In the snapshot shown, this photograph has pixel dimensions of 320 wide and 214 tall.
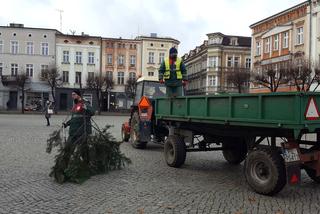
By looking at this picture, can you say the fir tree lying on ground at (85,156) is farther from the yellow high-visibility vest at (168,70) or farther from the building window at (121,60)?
the building window at (121,60)

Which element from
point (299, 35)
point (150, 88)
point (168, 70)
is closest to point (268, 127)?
point (168, 70)

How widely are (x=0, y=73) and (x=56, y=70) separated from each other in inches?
Result: 401

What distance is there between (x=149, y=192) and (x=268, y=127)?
7.52 ft

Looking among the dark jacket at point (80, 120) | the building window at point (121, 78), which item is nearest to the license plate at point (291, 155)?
the dark jacket at point (80, 120)

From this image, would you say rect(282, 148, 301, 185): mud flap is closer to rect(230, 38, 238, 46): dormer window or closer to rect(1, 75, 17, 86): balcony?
rect(1, 75, 17, 86): balcony

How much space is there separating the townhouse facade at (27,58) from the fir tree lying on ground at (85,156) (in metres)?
49.2

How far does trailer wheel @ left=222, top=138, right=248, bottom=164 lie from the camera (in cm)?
906

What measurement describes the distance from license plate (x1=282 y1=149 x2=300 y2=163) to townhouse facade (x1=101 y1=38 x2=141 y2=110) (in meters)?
52.4

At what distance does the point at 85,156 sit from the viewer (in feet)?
26.3

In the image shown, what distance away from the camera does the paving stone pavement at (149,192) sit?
5.65 m

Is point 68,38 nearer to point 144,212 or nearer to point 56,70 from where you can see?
point 56,70

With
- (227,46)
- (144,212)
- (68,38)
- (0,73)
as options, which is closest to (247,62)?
(227,46)

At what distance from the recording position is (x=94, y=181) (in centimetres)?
748

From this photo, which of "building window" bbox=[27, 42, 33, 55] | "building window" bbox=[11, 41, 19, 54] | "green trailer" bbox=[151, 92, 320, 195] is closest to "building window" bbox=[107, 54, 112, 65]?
"building window" bbox=[27, 42, 33, 55]
